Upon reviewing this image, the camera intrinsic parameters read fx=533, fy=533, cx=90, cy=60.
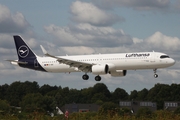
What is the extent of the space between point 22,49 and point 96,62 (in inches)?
633

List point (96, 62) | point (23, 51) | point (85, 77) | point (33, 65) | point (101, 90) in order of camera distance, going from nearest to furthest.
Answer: point (96, 62), point (85, 77), point (33, 65), point (23, 51), point (101, 90)

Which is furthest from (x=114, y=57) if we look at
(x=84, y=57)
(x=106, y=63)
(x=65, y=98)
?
(x=65, y=98)

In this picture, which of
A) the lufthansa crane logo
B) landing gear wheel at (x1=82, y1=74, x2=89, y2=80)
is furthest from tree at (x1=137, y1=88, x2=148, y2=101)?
landing gear wheel at (x1=82, y1=74, x2=89, y2=80)

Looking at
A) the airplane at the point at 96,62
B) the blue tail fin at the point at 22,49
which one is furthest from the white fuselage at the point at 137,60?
the blue tail fin at the point at 22,49

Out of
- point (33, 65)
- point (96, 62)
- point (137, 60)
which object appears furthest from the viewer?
point (33, 65)

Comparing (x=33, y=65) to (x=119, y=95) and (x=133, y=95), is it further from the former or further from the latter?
(x=133, y=95)

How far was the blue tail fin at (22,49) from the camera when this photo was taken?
83.6 m

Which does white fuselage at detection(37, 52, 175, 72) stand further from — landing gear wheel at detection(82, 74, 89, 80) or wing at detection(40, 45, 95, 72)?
landing gear wheel at detection(82, 74, 89, 80)

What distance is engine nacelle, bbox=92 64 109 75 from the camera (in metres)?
72.1

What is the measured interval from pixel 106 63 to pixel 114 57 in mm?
1504

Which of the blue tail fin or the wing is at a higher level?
the blue tail fin

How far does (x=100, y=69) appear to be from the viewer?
2840 inches

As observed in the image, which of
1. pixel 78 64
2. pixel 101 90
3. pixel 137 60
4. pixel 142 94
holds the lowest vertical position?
pixel 137 60

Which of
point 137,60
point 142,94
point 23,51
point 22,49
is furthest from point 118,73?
point 142,94
